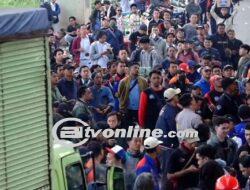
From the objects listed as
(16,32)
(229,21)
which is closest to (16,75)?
(16,32)

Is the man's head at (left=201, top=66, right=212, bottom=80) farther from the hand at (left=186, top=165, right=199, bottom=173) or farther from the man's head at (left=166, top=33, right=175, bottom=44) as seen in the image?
the hand at (left=186, top=165, right=199, bottom=173)

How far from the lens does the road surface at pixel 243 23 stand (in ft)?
89.7

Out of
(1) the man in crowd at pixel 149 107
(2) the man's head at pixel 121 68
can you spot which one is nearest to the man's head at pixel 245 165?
(1) the man in crowd at pixel 149 107

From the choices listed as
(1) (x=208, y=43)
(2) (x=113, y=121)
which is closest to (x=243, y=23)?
(1) (x=208, y=43)

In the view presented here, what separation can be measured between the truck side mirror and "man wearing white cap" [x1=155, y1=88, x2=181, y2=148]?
2.99 metres

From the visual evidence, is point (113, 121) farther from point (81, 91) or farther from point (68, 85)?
point (68, 85)

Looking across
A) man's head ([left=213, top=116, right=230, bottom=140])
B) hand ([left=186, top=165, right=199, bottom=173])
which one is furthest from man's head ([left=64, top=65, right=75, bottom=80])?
hand ([left=186, top=165, right=199, bottom=173])

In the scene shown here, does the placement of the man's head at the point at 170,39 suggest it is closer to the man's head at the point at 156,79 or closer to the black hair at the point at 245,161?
the man's head at the point at 156,79

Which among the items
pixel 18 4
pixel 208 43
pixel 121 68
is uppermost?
pixel 18 4

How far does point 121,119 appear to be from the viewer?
15.2m

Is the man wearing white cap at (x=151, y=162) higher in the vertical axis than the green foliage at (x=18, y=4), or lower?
lower

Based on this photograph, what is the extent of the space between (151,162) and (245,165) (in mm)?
1244

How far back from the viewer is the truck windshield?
10000 mm

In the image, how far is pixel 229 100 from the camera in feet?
48.2
